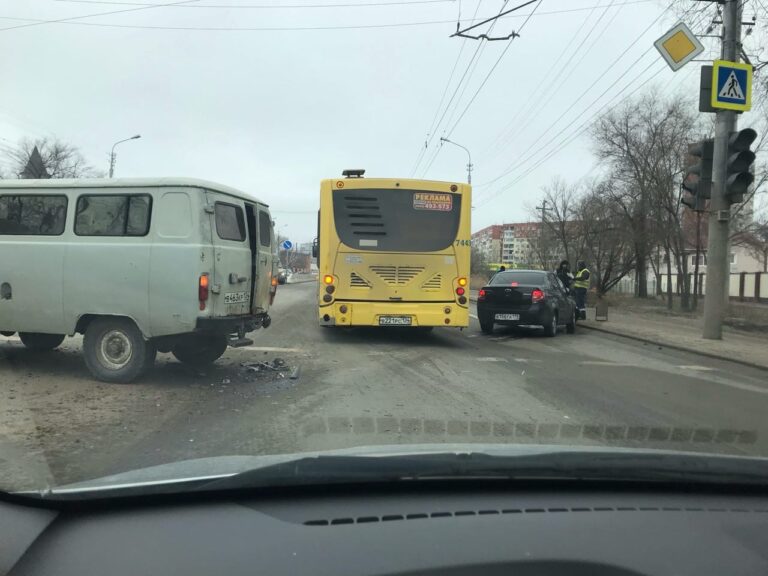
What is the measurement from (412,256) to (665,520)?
383 inches

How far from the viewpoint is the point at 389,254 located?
11812 millimetres

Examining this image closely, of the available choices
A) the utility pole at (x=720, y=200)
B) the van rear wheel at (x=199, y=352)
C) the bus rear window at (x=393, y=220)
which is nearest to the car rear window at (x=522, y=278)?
the bus rear window at (x=393, y=220)

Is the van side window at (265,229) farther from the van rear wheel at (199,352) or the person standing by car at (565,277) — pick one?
the person standing by car at (565,277)

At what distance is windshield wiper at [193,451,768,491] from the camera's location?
2.34 m

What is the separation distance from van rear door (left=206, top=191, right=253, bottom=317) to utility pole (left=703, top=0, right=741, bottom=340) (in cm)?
948

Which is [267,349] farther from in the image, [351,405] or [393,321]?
[351,405]

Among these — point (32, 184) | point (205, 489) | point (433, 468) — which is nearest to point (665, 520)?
point (433, 468)

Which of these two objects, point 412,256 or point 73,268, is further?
point 412,256

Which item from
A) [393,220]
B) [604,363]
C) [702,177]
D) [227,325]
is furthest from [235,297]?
[702,177]

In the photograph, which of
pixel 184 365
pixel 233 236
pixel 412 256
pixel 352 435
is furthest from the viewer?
pixel 412 256

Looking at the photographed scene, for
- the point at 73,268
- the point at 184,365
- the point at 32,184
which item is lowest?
the point at 184,365

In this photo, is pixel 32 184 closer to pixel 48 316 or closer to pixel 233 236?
pixel 48 316

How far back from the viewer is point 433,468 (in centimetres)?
245

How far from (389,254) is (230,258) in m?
4.44
